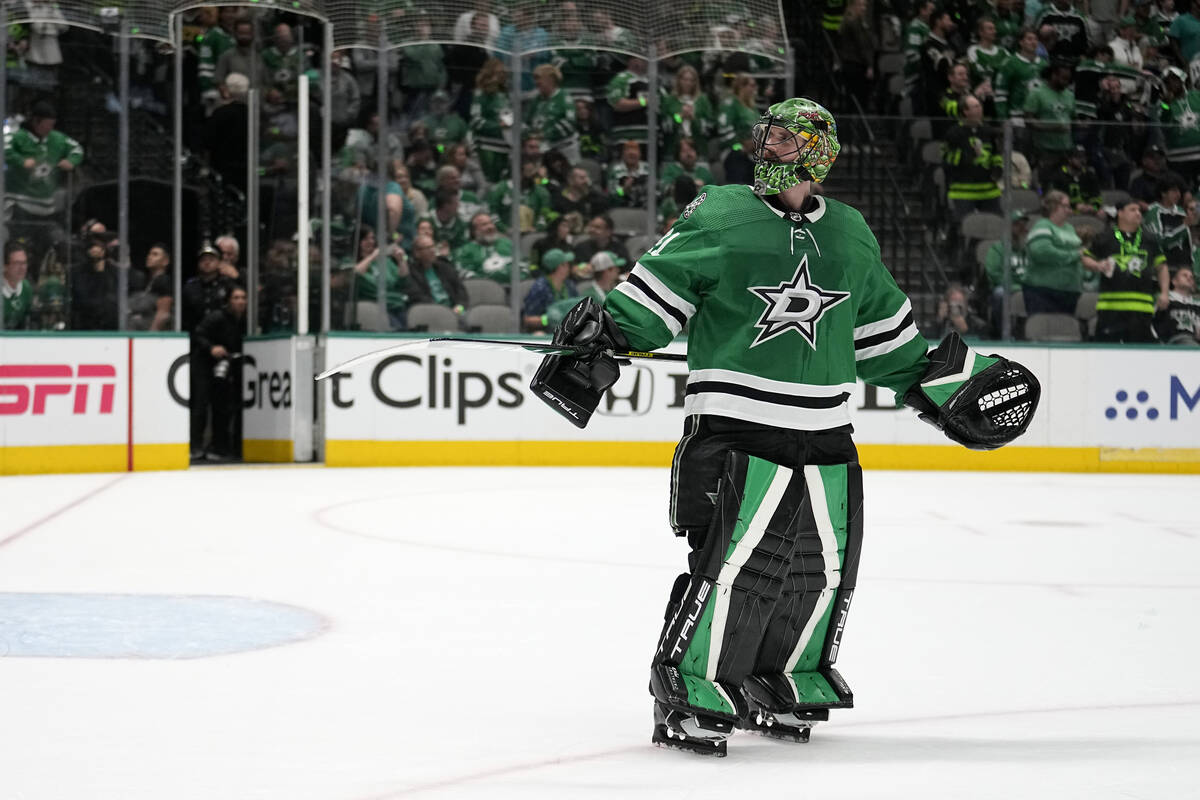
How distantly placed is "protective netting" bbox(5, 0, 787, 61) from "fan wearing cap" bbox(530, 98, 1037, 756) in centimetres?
808

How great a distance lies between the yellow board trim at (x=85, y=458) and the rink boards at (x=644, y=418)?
3.67 ft

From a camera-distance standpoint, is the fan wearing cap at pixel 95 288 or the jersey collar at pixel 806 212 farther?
the fan wearing cap at pixel 95 288

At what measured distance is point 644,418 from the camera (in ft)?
34.8

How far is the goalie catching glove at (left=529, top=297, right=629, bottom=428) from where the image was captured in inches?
105

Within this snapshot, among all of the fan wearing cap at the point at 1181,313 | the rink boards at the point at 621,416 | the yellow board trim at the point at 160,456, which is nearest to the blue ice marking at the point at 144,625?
the yellow board trim at the point at 160,456

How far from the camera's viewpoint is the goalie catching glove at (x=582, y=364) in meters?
2.68

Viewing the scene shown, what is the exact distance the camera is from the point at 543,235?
34.7 ft

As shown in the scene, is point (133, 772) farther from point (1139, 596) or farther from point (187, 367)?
point (187, 367)

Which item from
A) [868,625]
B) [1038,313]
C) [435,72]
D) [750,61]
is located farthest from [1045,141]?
[868,625]

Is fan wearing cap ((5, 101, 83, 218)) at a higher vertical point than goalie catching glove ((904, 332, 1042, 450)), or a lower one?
higher

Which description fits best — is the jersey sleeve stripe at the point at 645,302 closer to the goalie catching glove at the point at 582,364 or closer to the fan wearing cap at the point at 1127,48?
the goalie catching glove at the point at 582,364

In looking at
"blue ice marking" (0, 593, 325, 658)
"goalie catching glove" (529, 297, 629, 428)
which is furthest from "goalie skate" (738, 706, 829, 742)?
"blue ice marking" (0, 593, 325, 658)

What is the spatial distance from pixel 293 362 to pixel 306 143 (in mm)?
1600

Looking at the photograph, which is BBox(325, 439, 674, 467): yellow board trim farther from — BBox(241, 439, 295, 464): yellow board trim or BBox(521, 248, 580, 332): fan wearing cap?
BBox(521, 248, 580, 332): fan wearing cap
